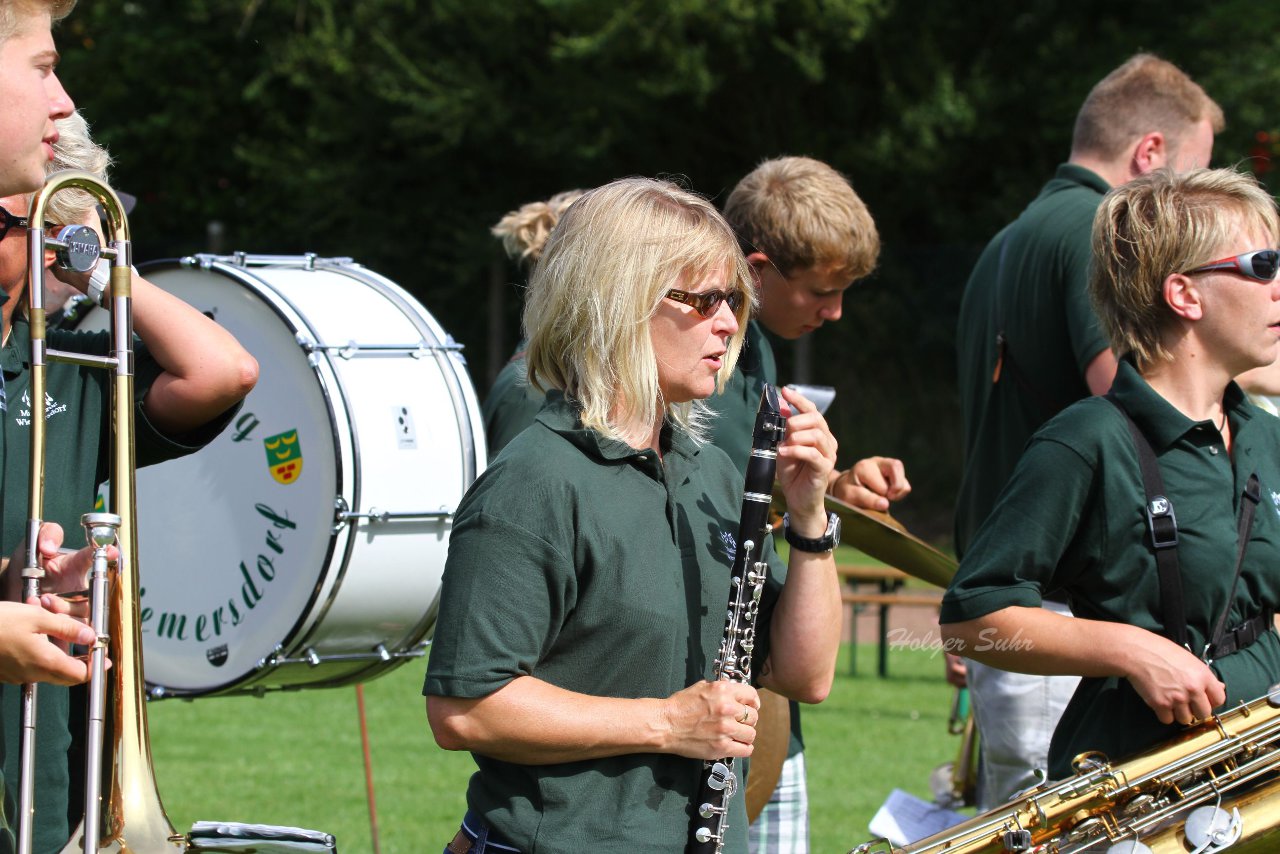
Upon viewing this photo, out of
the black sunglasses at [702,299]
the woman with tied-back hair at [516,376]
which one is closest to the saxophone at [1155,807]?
the black sunglasses at [702,299]

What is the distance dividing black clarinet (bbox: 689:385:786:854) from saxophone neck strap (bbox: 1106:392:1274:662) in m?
0.82

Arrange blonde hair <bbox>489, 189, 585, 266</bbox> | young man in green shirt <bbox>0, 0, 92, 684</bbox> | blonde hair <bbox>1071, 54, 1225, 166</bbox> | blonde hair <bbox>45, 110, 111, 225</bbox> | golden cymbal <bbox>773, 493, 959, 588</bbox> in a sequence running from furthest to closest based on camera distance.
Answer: blonde hair <bbox>1071, 54, 1225, 166</bbox> → blonde hair <bbox>489, 189, 585, 266</bbox> → golden cymbal <bbox>773, 493, 959, 588</bbox> → blonde hair <bbox>45, 110, 111, 225</bbox> → young man in green shirt <bbox>0, 0, 92, 684</bbox>

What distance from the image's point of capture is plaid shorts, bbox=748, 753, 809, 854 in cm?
392

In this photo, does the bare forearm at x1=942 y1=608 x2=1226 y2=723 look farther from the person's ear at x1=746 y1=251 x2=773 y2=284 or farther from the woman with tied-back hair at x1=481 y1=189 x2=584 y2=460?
the woman with tied-back hair at x1=481 y1=189 x2=584 y2=460

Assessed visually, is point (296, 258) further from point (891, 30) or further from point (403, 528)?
point (891, 30)

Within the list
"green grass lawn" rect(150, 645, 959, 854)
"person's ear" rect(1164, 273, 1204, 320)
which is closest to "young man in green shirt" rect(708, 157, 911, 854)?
"person's ear" rect(1164, 273, 1204, 320)

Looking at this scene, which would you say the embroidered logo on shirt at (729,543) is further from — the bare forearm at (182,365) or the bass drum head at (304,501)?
the bass drum head at (304,501)

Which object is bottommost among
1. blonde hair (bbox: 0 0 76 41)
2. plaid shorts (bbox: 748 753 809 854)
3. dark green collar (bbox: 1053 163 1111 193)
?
plaid shorts (bbox: 748 753 809 854)

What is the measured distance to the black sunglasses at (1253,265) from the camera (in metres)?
3.03

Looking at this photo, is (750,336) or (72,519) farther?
(750,336)

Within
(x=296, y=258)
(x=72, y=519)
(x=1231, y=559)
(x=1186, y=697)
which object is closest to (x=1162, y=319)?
(x=1231, y=559)

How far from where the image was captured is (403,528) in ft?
14.2

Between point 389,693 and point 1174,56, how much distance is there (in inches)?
482

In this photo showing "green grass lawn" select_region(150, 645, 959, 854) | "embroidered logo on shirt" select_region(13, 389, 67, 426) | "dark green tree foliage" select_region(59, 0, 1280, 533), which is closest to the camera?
"embroidered logo on shirt" select_region(13, 389, 67, 426)
